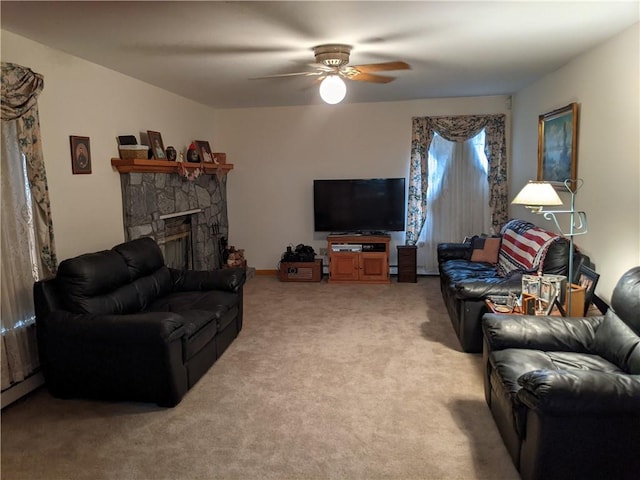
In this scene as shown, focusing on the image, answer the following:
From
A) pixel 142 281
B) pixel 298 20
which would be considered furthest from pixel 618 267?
pixel 142 281

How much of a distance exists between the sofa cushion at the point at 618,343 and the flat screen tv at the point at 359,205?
395 cm

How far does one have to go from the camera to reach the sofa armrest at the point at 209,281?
4.36m

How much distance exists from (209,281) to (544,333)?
2.85m

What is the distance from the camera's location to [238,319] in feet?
14.5

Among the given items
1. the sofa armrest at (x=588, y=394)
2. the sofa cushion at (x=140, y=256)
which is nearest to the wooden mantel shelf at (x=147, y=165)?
the sofa cushion at (x=140, y=256)

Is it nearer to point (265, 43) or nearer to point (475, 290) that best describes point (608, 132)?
point (475, 290)

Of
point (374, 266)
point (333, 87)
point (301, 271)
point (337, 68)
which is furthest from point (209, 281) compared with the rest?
point (374, 266)

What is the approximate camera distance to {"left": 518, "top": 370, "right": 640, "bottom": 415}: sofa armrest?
1.95 metres

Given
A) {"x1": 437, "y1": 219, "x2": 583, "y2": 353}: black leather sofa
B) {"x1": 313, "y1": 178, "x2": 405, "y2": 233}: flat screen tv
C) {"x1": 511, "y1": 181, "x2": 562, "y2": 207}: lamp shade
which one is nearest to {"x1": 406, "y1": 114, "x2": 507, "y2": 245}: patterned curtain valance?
{"x1": 313, "y1": 178, "x2": 405, "y2": 233}: flat screen tv

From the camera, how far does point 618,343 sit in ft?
8.39

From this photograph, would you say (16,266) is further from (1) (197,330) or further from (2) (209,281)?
(2) (209,281)

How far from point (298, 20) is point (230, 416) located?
252 centimetres

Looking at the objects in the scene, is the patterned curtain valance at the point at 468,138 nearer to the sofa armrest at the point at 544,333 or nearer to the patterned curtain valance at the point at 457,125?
the patterned curtain valance at the point at 457,125

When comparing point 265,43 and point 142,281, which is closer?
point 265,43
